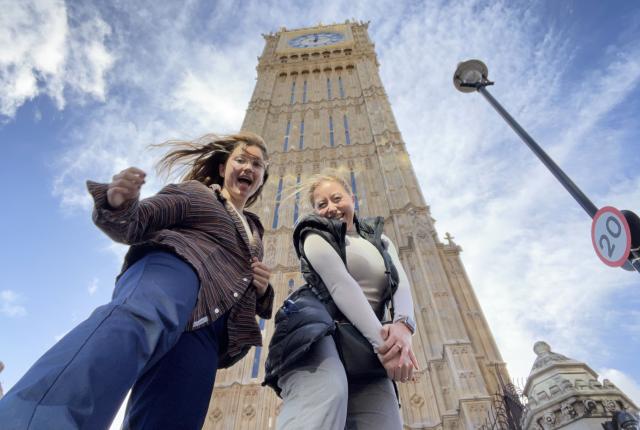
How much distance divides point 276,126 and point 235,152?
19.6 m

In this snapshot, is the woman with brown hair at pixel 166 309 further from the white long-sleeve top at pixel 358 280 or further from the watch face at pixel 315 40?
the watch face at pixel 315 40

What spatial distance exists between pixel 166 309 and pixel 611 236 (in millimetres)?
2925

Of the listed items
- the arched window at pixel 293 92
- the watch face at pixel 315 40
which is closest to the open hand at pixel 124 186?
the arched window at pixel 293 92

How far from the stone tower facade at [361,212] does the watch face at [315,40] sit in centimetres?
35

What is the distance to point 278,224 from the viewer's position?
1541 centimetres

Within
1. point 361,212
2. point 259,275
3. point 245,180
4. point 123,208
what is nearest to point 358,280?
point 259,275

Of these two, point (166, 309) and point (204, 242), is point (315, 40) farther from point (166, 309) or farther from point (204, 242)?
point (166, 309)

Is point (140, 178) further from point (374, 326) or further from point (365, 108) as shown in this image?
point (365, 108)

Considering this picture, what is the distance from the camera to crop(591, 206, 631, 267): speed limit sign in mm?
2594

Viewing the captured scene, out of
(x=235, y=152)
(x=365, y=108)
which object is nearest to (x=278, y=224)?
(x=365, y=108)

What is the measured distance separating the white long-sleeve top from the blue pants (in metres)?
0.48

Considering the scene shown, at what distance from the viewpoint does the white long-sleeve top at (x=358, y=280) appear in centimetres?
150

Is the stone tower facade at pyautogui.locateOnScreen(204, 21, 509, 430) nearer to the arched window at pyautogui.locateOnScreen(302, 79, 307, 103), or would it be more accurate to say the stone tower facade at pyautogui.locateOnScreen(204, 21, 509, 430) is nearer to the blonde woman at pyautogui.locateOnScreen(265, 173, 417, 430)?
the arched window at pyautogui.locateOnScreen(302, 79, 307, 103)

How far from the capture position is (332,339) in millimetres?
1477
